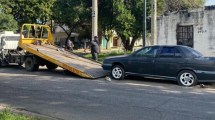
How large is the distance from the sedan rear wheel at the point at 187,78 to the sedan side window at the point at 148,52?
4.56 ft

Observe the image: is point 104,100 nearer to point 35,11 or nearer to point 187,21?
point 187,21

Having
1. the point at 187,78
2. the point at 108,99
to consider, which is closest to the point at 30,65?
the point at 187,78

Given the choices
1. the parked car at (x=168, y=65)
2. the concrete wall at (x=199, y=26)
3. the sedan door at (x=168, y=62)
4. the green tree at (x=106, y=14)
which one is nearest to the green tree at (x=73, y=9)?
the green tree at (x=106, y=14)

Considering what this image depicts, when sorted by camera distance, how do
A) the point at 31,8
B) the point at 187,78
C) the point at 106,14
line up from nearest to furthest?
the point at 187,78
the point at 106,14
the point at 31,8

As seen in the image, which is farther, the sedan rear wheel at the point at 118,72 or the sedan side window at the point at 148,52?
the sedan rear wheel at the point at 118,72

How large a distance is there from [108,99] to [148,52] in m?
4.49

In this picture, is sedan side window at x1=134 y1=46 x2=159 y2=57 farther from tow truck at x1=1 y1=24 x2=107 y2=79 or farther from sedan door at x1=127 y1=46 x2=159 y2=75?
tow truck at x1=1 y1=24 x2=107 y2=79

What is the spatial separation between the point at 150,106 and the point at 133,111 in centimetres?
76

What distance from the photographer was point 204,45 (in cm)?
2178

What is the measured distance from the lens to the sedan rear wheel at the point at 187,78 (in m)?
12.9

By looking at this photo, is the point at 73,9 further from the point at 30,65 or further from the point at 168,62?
the point at 168,62

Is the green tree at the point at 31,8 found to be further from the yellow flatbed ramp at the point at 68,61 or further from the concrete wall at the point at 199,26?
the yellow flatbed ramp at the point at 68,61

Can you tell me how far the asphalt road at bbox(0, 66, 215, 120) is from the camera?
8.28 m

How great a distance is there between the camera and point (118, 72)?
14.7m
